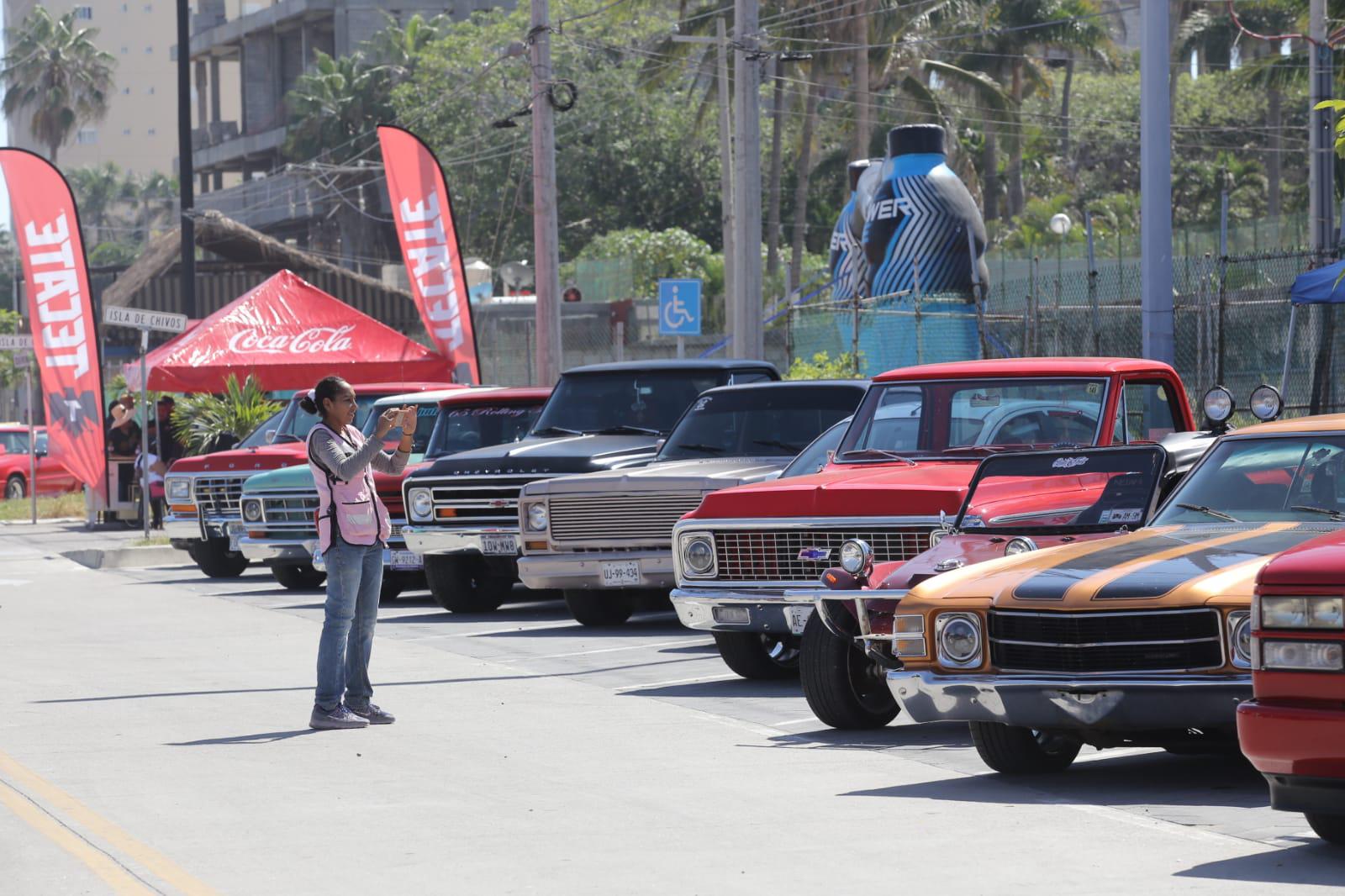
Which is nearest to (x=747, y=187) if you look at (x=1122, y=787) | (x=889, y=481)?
(x=889, y=481)

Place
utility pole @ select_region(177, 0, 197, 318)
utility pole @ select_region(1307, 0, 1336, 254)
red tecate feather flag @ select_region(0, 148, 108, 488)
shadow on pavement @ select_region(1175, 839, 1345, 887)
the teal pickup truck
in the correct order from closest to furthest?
shadow on pavement @ select_region(1175, 839, 1345, 887) → the teal pickup truck → utility pole @ select_region(1307, 0, 1336, 254) → red tecate feather flag @ select_region(0, 148, 108, 488) → utility pole @ select_region(177, 0, 197, 318)

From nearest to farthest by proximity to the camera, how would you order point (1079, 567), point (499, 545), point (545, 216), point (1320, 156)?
1. point (1079, 567)
2. point (499, 545)
3. point (1320, 156)
4. point (545, 216)

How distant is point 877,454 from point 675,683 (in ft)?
6.28

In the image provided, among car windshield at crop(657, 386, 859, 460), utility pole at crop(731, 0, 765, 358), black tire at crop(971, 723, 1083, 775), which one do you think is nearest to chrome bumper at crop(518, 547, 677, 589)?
car windshield at crop(657, 386, 859, 460)

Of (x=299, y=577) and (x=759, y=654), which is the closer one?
(x=759, y=654)

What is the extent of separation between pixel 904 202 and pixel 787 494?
23.0 metres

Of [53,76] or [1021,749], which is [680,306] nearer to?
[1021,749]

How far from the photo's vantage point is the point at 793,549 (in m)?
11.3

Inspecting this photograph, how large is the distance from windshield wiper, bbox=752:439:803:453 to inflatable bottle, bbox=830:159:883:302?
65.3 ft

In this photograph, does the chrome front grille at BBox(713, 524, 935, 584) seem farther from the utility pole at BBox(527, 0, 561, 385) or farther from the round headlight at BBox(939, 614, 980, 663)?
the utility pole at BBox(527, 0, 561, 385)

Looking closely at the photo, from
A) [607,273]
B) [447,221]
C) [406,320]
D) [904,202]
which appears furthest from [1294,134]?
[447,221]

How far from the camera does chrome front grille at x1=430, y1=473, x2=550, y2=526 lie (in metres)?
16.4

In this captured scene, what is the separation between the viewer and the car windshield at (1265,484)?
8.38 meters

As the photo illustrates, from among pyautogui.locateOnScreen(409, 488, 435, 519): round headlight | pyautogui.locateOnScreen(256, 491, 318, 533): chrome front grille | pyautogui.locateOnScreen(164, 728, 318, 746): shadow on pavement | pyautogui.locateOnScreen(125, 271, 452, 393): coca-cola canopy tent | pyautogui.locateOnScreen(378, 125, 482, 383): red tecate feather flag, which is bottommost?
pyautogui.locateOnScreen(164, 728, 318, 746): shadow on pavement
